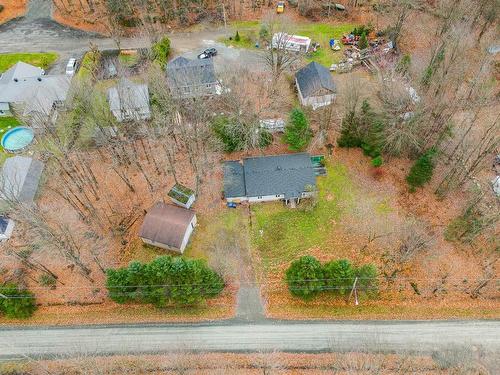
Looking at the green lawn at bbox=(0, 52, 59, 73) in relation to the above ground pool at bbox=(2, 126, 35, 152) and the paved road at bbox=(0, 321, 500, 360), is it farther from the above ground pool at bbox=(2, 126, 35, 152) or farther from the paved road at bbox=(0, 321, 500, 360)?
the paved road at bbox=(0, 321, 500, 360)

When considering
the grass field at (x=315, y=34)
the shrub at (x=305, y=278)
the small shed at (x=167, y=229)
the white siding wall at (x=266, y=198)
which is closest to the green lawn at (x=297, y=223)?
the white siding wall at (x=266, y=198)

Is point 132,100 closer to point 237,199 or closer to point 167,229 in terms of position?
point 167,229

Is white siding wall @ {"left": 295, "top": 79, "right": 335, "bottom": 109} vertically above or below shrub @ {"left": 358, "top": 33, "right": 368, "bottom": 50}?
below

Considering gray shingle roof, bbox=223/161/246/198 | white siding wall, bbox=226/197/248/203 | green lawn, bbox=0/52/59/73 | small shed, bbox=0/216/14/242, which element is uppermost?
green lawn, bbox=0/52/59/73

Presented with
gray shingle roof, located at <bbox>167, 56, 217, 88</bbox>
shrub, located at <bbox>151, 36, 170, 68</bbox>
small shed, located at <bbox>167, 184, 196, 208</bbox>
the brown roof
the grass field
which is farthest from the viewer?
the grass field

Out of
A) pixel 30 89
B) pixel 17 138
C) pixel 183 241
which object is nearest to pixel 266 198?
pixel 183 241

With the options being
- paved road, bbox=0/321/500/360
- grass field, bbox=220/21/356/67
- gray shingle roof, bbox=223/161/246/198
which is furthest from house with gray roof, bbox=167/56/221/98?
paved road, bbox=0/321/500/360

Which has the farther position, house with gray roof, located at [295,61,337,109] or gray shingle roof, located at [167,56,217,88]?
house with gray roof, located at [295,61,337,109]

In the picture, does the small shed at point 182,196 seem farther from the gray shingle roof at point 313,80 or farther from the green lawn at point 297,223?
the gray shingle roof at point 313,80

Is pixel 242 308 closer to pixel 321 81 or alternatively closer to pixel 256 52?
pixel 321 81
